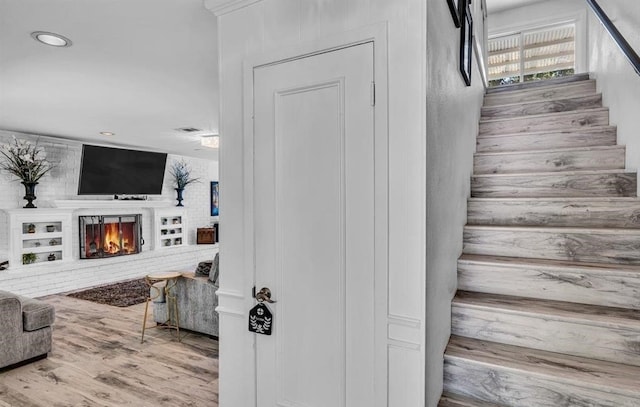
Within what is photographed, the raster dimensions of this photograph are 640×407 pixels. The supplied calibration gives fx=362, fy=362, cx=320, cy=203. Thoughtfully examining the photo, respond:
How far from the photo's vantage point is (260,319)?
180cm

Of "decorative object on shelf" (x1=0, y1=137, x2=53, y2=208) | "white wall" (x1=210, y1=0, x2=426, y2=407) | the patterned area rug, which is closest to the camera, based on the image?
"white wall" (x1=210, y1=0, x2=426, y2=407)

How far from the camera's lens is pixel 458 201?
2.13 m

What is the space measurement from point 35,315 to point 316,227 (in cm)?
333

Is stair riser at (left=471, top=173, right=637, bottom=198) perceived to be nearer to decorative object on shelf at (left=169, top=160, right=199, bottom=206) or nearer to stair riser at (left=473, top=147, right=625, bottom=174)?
stair riser at (left=473, top=147, right=625, bottom=174)

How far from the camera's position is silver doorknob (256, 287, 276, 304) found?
177cm

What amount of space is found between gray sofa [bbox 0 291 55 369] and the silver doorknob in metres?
2.91

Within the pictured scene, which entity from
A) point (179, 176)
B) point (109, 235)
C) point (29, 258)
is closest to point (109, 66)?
point (29, 258)

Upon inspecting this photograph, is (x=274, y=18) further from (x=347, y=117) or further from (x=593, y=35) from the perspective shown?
(x=593, y=35)

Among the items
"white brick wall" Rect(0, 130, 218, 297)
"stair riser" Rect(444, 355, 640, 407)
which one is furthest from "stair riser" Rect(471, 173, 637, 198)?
"white brick wall" Rect(0, 130, 218, 297)

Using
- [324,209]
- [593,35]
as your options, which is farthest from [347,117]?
[593,35]

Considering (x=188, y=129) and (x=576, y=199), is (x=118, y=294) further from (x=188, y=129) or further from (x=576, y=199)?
(x=576, y=199)

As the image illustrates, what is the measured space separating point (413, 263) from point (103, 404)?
8.71 feet

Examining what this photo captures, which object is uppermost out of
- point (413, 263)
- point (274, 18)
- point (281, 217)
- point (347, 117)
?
point (274, 18)

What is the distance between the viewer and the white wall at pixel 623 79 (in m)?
2.33
